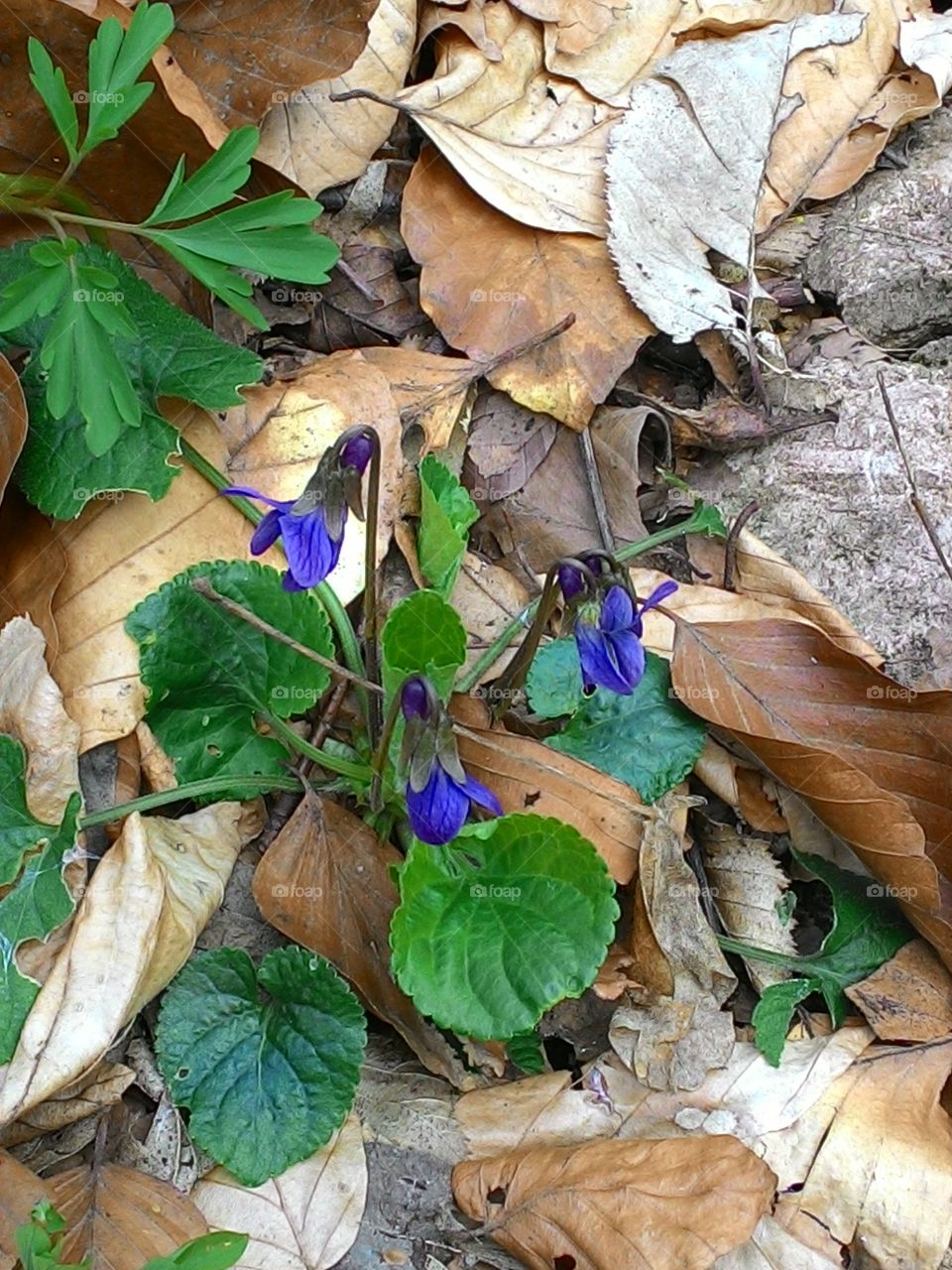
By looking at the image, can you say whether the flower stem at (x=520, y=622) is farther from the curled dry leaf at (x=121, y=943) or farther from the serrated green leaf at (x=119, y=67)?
the serrated green leaf at (x=119, y=67)

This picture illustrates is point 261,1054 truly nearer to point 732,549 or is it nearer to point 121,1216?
point 121,1216

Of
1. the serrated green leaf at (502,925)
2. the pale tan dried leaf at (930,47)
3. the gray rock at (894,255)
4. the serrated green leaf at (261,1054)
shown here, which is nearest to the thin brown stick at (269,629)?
the serrated green leaf at (502,925)

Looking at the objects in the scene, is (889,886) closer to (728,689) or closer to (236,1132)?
(728,689)

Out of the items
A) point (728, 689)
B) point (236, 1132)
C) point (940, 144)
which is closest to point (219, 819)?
point (236, 1132)

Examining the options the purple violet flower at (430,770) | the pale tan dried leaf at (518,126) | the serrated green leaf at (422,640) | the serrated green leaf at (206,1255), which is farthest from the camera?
the pale tan dried leaf at (518,126)

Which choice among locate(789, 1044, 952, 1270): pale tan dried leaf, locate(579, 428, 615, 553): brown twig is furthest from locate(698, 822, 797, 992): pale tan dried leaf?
locate(579, 428, 615, 553): brown twig

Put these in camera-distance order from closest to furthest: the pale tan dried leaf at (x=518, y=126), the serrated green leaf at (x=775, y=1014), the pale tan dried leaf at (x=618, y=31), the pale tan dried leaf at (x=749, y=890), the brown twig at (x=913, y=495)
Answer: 1. the serrated green leaf at (x=775, y=1014)
2. the pale tan dried leaf at (x=749, y=890)
3. the brown twig at (x=913, y=495)
4. the pale tan dried leaf at (x=518, y=126)
5. the pale tan dried leaf at (x=618, y=31)

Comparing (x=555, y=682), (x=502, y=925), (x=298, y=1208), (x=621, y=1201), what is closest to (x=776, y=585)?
(x=555, y=682)
